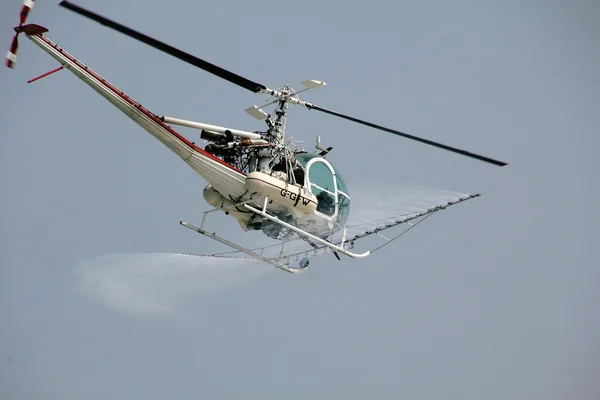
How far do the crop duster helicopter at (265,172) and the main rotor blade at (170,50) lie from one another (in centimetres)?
13

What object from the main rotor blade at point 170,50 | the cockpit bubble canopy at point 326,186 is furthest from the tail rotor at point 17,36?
the cockpit bubble canopy at point 326,186

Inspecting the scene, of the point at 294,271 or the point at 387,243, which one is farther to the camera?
the point at 387,243

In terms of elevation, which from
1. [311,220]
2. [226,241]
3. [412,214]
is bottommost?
[226,241]

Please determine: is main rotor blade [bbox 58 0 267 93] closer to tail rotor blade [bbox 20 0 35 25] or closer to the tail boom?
the tail boom

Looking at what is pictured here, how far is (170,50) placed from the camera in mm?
18938

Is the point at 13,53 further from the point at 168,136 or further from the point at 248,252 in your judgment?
the point at 248,252

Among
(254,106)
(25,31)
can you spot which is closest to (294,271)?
(254,106)

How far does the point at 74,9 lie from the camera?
57.3 ft

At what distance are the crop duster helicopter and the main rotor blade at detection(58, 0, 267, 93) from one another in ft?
0.43

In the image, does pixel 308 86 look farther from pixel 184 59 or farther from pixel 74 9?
pixel 74 9

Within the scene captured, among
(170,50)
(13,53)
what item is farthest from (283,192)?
(13,53)

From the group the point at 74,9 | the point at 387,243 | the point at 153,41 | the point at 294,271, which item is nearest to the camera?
the point at 74,9

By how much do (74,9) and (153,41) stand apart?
184cm

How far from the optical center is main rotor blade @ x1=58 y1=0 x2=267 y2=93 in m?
17.7
